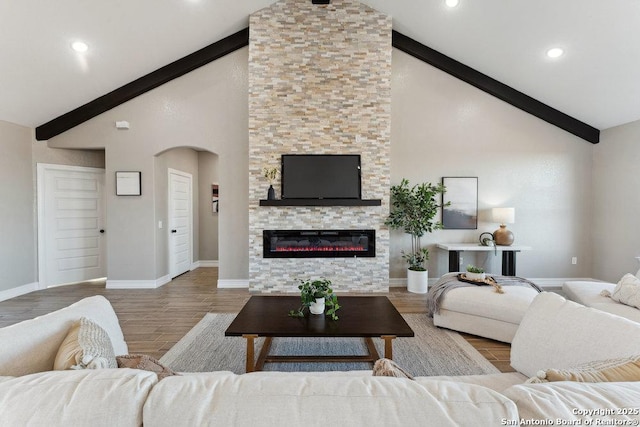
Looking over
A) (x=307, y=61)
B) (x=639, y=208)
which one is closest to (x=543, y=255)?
(x=639, y=208)

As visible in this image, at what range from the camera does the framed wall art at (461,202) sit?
5.11m

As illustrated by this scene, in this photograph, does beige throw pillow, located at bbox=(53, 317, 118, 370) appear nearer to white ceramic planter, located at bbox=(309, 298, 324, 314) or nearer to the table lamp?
white ceramic planter, located at bbox=(309, 298, 324, 314)

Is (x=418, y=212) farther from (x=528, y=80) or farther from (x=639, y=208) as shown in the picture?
(x=639, y=208)

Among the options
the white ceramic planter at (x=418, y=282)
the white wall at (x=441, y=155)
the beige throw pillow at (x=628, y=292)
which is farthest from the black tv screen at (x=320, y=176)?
the beige throw pillow at (x=628, y=292)

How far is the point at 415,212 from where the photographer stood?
15.6 ft

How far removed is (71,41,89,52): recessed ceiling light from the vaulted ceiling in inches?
1.8

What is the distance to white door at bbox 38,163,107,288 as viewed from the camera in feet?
16.0

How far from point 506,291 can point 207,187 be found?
593 centimetres

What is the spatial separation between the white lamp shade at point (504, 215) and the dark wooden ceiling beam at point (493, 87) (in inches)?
70.8

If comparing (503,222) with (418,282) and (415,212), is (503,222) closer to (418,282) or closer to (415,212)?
(415,212)

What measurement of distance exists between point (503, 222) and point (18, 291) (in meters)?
7.52

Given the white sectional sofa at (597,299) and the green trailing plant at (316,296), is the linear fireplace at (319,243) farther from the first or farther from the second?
the white sectional sofa at (597,299)

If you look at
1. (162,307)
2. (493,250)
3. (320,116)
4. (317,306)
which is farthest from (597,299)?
(162,307)

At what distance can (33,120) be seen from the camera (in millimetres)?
4613
